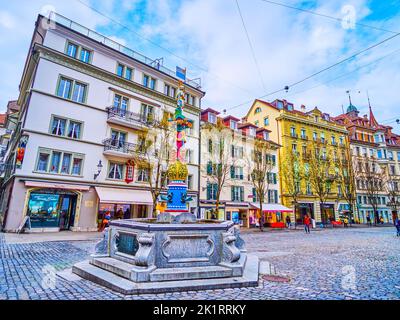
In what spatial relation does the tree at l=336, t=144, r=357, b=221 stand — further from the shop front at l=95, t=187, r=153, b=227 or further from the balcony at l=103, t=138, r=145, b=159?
the balcony at l=103, t=138, r=145, b=159

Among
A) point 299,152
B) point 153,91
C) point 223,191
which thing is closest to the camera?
point 153,91

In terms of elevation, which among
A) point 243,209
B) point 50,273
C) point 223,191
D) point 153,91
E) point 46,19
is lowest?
point 50,273

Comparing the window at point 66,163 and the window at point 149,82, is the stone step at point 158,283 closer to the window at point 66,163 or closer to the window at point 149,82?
the window at point 66,163

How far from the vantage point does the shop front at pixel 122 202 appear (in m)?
20.7

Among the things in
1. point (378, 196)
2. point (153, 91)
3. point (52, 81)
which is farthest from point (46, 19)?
point (378, 196)

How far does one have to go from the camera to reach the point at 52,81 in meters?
19.5

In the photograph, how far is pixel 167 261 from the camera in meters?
5.64

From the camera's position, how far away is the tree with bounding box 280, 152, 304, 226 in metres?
34.2

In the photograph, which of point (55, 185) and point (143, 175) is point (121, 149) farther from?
point (55, 185)

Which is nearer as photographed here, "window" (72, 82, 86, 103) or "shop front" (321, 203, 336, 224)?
"window" (72, 82, 86, 103)

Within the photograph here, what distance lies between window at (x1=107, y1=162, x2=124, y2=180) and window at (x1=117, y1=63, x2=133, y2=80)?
30.2ft

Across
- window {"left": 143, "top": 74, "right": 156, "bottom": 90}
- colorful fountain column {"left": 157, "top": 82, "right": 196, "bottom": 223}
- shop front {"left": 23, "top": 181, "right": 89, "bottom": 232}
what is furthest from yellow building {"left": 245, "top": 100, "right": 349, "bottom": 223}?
colorful fountain column {"left": 157, "top": 82, "right": 196, "bottom": 223}
